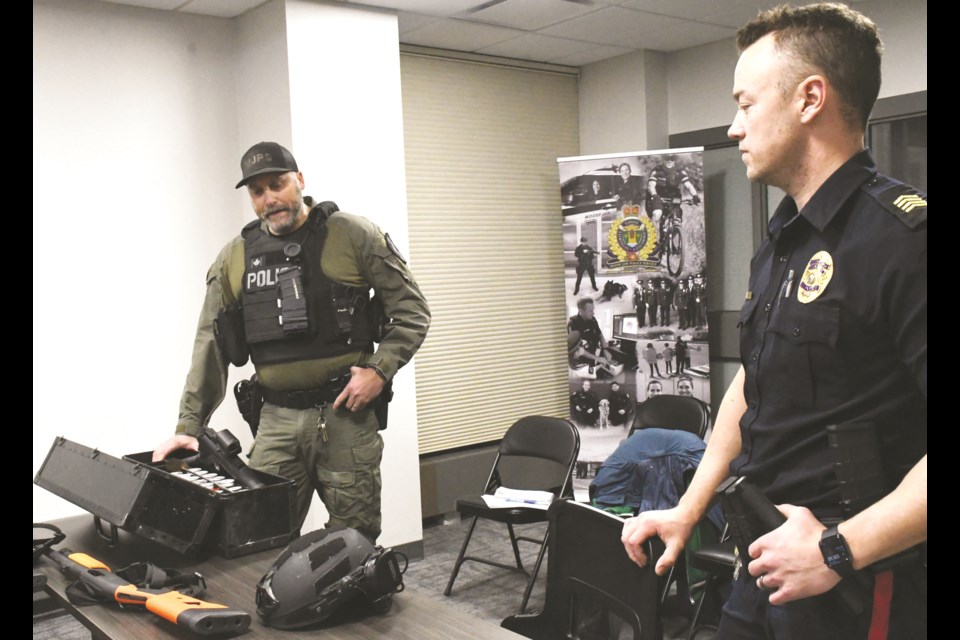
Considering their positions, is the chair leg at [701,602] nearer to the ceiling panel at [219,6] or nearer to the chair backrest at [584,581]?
the chair backrest at [584,581]

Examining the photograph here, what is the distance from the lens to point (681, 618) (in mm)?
3834

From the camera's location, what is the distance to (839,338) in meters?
1.32

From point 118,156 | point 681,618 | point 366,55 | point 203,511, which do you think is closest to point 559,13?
point 366,55

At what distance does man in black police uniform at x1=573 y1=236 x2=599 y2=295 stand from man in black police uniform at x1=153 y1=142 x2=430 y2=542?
8.83 feet

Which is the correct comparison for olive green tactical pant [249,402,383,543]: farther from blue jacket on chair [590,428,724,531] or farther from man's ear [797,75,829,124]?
man's ear [797,75,829,124]

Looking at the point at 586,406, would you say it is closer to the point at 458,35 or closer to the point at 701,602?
the point at 701,602

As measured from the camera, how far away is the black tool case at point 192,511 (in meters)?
2.14

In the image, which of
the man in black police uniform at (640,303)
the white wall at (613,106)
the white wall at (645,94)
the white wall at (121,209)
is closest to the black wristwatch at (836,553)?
the white wall at (121,209)

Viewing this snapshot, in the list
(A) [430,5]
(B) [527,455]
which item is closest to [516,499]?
(B) [527,455]

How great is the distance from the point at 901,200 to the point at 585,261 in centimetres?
447

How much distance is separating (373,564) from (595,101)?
17.0 feet

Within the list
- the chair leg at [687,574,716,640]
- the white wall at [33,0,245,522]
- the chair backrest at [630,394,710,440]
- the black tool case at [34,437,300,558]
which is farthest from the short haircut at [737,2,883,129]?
the white wall at [33,0,245,522]
